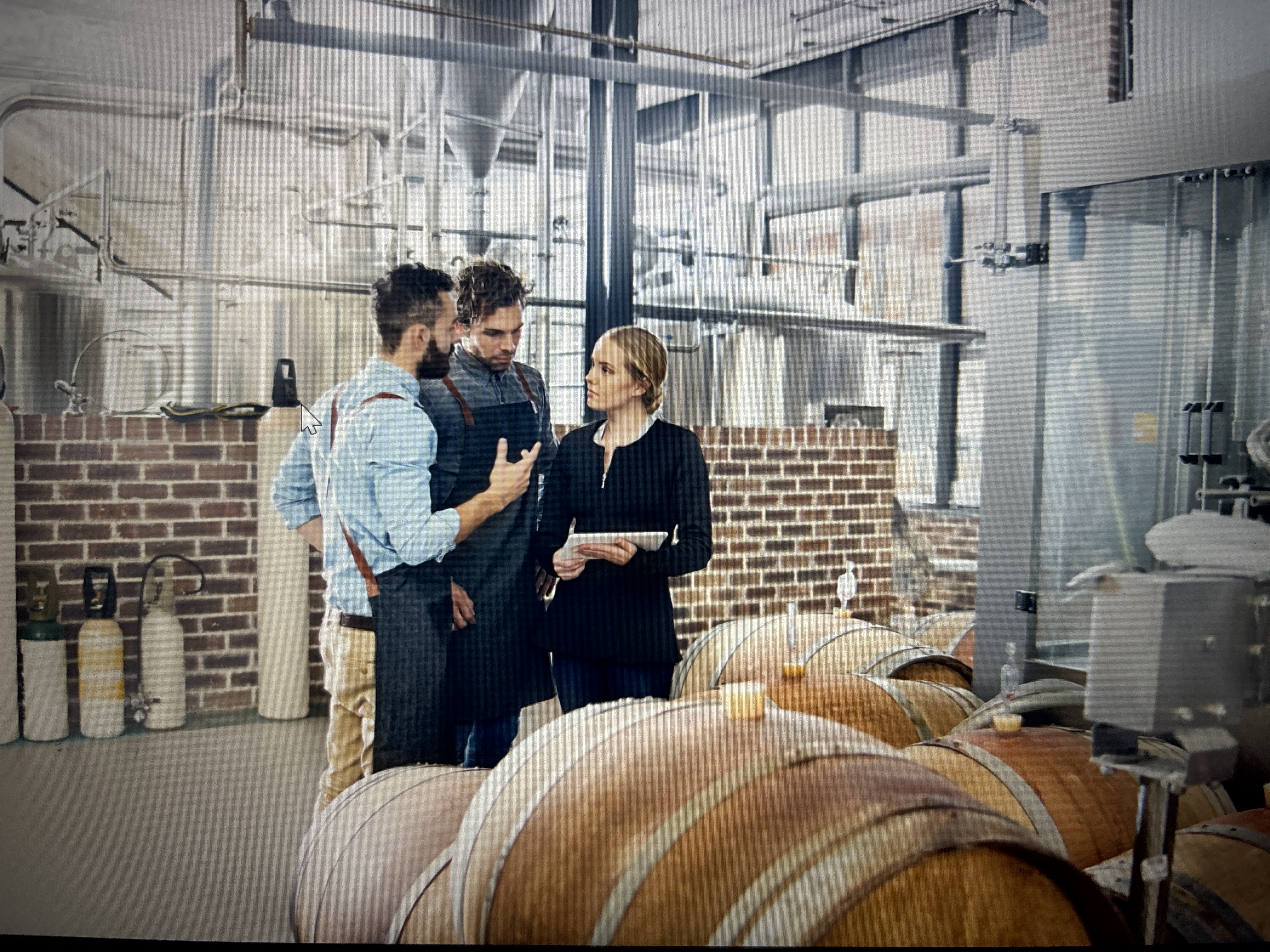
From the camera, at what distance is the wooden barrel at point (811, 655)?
3.22 metres

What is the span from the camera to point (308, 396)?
4734 mm

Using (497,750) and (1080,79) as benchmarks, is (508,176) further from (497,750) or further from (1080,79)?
(497,750)

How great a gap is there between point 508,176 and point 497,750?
255 inches

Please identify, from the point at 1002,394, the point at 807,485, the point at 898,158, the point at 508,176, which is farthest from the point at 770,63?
the point at 1002,394

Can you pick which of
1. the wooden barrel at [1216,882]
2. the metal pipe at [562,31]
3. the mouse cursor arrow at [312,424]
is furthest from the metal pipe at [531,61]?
the wooden barrel at [1216,882]

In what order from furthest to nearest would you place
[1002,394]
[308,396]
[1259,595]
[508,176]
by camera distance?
[508,176]
[308,396]
[1002,394]
[1259,595]

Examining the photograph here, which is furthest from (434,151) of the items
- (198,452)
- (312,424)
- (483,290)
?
(312,424)

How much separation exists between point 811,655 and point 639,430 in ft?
3.47

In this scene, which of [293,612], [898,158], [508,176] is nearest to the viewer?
[293,612]

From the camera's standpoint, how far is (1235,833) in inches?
74.2

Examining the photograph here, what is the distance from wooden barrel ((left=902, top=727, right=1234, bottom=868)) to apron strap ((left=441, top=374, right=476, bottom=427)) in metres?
1.33

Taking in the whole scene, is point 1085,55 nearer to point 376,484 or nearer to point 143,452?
point 376,484

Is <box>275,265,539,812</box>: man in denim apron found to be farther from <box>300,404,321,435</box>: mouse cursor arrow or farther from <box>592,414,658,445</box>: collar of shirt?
<box>592,414,658,445</box>: collar of shirt

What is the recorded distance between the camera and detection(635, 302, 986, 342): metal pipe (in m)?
5.46
